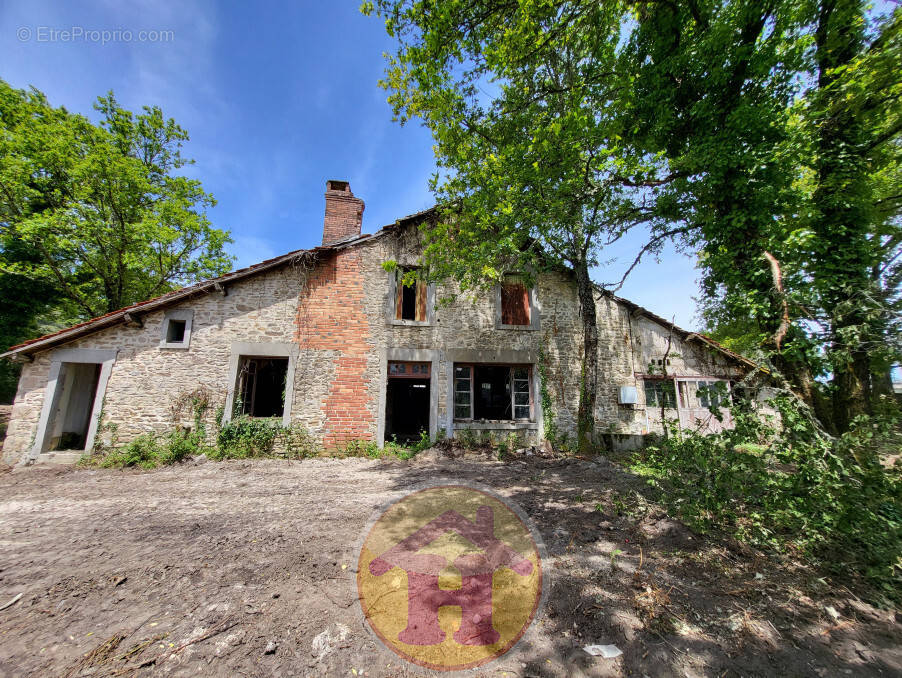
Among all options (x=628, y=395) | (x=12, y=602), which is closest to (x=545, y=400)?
(x=628, y=395)

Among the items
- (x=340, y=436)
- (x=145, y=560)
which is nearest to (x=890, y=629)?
(x=145, y=560)

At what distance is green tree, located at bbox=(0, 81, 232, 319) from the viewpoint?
34.5 feet

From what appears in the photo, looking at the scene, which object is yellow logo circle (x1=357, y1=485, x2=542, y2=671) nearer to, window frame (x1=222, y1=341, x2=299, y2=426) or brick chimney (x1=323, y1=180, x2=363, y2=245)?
window frame (x1=222, y1=341, x2=299, y2=426)

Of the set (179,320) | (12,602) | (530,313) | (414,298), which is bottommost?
(12,602)

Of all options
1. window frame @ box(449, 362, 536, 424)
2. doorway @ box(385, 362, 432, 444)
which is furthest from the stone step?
window frame @ box(449, 362, 536, 424)

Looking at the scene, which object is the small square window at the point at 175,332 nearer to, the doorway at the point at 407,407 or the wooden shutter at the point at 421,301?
the wooden shutter at the point at 421,301

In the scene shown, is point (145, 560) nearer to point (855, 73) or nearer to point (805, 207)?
point (805, 207)

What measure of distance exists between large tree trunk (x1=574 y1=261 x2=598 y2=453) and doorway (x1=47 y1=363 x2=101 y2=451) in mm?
11740

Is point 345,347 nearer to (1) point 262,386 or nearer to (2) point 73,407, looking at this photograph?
(1) point 262,386

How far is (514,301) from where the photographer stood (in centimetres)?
927

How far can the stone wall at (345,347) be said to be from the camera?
24.1ft

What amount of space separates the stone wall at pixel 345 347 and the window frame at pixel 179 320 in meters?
0.09

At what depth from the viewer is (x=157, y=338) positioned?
298 inches

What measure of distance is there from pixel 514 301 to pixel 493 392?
9.03 ft
